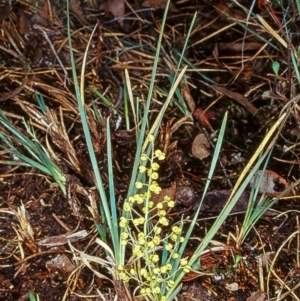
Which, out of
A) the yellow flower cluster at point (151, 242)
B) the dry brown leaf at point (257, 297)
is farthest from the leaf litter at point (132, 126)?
the yellow flower cluster at point (151, 242)

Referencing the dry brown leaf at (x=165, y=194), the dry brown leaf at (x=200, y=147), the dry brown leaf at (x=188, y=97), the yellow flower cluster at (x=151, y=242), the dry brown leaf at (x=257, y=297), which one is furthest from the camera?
the dry brown leaf at (x=188, y=97)

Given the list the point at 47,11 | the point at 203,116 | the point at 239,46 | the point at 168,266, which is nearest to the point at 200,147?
the point at 203,116

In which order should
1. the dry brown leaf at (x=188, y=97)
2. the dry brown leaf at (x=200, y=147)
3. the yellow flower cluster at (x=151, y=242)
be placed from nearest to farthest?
1. the yellow flower cluster at (x=151, y=242)
2. the dry brown leaf at (x=200, y=147)
3. the dry brown leaf at (x=188, y=97)

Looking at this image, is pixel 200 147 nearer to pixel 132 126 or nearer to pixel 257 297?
pixel 132 126

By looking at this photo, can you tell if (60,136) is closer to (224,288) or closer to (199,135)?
(199,135)

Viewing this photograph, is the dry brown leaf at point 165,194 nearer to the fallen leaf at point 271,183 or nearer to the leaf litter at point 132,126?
the leaf litter at point 132,126

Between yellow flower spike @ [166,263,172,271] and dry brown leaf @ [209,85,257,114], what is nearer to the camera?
yellow flower spike @ [166,263,172,271]

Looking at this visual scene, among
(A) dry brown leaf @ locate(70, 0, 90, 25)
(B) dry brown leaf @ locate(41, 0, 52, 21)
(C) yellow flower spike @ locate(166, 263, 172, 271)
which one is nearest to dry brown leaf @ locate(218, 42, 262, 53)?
(A) dry brown leaf @ locate(70, 0, 90, 25)

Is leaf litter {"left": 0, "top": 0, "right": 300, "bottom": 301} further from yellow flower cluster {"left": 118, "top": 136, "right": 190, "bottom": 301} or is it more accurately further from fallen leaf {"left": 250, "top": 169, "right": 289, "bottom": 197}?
yellow flower cluster {"left": 118, "top": 136, "right": 190, "bottom": 301}

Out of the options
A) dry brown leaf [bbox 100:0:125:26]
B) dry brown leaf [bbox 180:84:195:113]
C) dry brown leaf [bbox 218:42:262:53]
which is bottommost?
dry brown leaf [bbox 180:84:195:113]
